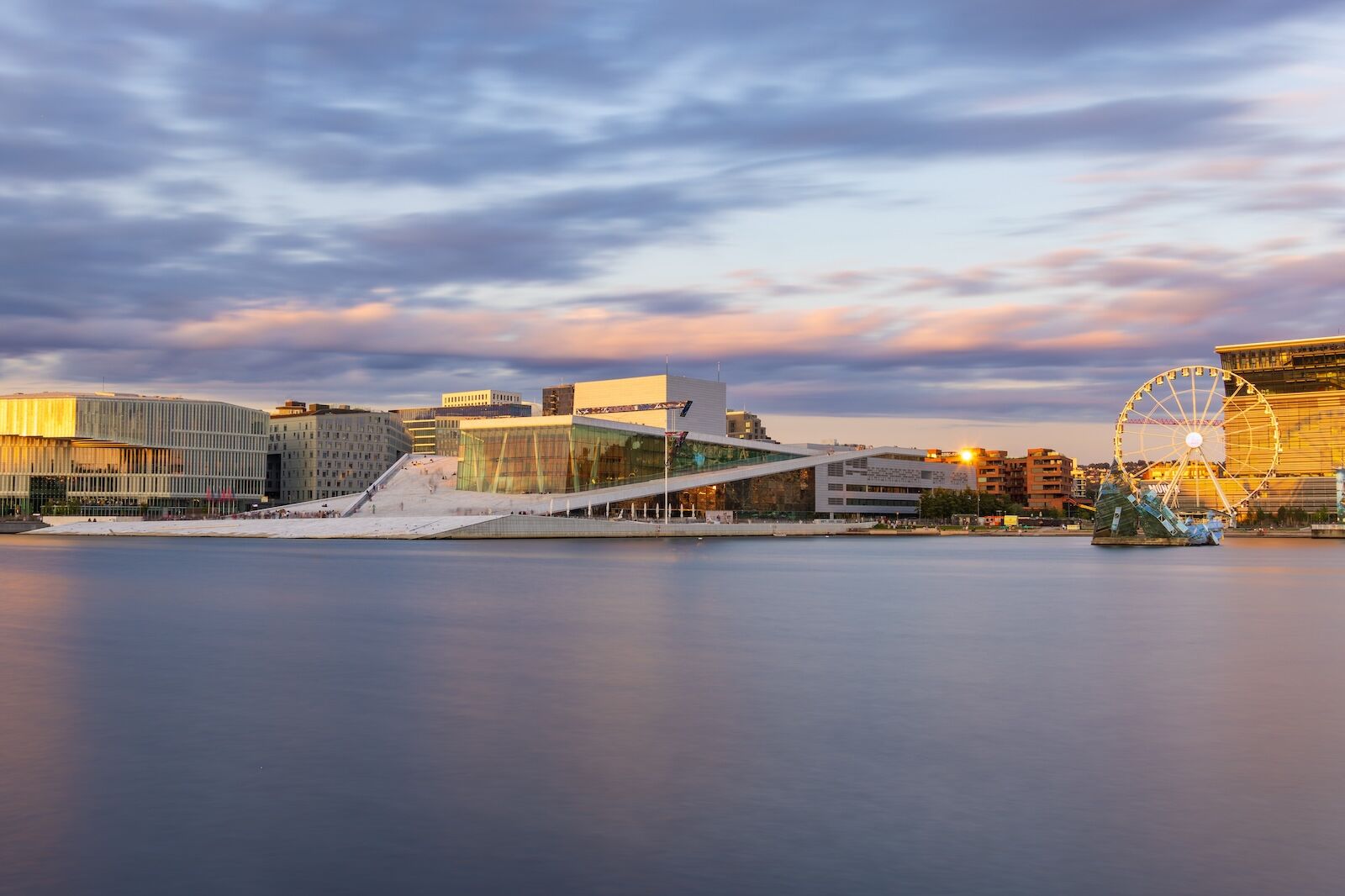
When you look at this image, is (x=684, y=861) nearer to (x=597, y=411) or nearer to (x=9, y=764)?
(x=9, y=764)

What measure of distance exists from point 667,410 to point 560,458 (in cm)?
2989

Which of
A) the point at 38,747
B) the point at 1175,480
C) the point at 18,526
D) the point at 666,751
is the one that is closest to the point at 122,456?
the point at 18,526

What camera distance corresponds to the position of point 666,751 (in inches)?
696

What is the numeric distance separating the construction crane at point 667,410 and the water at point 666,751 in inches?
3870

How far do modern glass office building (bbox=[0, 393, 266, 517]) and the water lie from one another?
13388 cm

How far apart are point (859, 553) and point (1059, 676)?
71.0m

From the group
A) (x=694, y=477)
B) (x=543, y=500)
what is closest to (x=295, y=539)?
(x=543, y=500)

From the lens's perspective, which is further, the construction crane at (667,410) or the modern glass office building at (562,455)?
the construction crane at (667,410)

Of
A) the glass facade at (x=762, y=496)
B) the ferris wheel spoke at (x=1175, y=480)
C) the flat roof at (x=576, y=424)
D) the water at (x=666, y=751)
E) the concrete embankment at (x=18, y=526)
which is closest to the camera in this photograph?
the water at (x=666, y=751)

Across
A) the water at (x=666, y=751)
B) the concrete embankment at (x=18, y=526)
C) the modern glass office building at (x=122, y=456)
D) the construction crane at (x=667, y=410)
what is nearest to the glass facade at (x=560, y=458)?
the construction crane at (x=667, y=410)

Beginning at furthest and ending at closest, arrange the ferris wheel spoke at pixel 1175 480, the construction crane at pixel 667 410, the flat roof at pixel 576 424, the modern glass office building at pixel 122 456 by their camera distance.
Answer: the modern glass office building at pixel 122 456, the construction crane at pixel 667 410, the flat roof at pixel 576 424, the ferris wheel spoke at pixel 1175 480

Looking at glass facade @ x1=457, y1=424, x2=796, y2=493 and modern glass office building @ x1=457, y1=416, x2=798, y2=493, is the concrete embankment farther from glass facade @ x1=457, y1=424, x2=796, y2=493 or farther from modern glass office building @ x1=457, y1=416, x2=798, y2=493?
modern glass office building @ x1=457, y1=416, x2=798, y2=493

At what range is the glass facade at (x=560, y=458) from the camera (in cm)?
13450

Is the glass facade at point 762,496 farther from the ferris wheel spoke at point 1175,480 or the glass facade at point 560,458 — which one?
the ferris wheel spoke at point 1175,480
